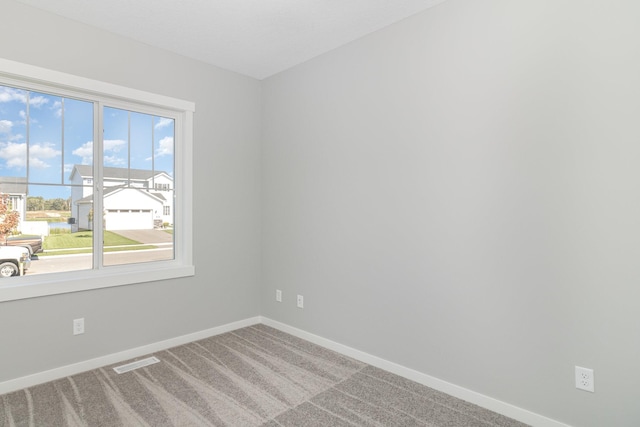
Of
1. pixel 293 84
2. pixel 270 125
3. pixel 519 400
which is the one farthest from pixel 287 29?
pixel 519 400

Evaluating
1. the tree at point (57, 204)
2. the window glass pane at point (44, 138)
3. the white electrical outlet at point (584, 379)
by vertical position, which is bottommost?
the white electrical outlet at point (584, 379)

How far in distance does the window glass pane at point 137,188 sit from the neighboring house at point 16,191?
515 mm

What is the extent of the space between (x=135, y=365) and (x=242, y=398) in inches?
42.0

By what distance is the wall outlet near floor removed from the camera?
2607 millimetres

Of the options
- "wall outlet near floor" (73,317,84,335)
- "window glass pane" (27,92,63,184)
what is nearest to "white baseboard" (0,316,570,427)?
"wall outlet near floor" (73,317,84,335)

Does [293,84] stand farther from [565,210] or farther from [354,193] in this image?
[565,210]

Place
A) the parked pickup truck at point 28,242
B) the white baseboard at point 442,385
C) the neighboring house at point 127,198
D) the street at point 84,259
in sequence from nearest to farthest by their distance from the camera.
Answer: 1. the white baseboard at point 442,385
2. the parked pickup truck at point 28,242
3. the street at point 84,259
4. the neighboring house at point 127,198

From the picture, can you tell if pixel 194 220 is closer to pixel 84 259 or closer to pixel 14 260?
pixel 84 259

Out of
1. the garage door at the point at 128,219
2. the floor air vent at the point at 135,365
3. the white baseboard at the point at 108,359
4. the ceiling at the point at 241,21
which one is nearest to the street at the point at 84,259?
the garage door at the point at 128,219

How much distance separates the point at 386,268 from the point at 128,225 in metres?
2.27

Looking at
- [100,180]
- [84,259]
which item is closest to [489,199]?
[100,180]

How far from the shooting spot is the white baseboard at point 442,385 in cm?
199

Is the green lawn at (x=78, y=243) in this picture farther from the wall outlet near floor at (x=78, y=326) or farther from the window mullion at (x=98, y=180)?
the wall outlet near floor at (x=78, y=326)

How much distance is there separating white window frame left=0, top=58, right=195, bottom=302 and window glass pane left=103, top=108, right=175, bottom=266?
7 cm
